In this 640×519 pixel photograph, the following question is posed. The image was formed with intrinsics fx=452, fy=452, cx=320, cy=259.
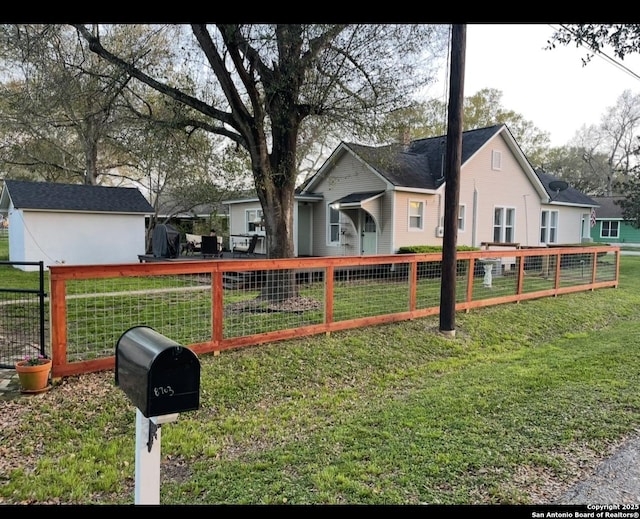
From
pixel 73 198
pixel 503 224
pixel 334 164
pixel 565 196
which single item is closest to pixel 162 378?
pixel 334 164

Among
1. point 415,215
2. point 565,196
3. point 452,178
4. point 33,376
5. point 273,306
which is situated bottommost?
point 33,376

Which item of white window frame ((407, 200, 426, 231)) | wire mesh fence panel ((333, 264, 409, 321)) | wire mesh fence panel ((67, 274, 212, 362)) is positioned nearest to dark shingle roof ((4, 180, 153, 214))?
wire mesh fence panel ((67, 274, 212, 362))

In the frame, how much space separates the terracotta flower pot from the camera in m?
3.99

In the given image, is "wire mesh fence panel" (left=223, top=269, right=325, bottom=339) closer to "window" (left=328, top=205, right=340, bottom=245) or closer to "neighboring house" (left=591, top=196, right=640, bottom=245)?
"window" (left=328, top=205, right=340, bottom=245)

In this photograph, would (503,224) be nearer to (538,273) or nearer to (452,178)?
(538,273)

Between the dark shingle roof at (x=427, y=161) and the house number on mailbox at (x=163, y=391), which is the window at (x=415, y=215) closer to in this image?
the dark shingle roof at (x=427, y=161)

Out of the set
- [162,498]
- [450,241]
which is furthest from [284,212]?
[162,498]

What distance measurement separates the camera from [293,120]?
766 cm

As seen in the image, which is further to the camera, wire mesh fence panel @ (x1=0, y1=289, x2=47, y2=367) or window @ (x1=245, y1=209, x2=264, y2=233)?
window @ (x1=245, y1=209, x2=264, y2=233)

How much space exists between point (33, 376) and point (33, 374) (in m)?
0.02

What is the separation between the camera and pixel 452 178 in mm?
6859

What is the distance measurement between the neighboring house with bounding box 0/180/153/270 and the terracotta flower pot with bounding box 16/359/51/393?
41.3ft

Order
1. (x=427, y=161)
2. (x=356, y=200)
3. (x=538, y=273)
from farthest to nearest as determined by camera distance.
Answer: (x=427, y=161)
(x=356, y=200)
(x=538, y=273)

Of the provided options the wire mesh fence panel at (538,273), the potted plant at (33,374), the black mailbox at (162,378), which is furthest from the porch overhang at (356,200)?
the black mailbox at (162,378)
